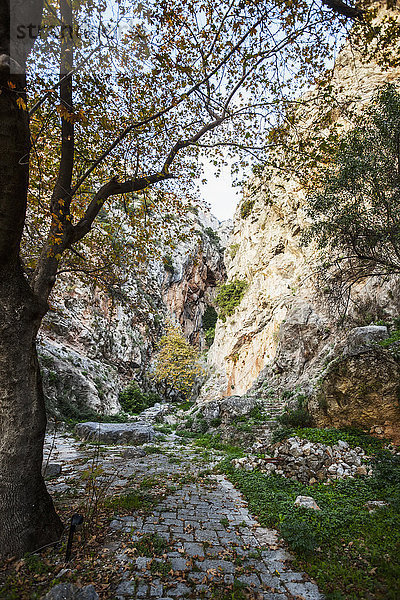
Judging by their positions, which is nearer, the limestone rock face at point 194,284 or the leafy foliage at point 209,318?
the limestone rock face at point 194,284

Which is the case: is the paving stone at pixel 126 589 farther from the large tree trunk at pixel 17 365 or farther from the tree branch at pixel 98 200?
the tree branch at pixel 98 200

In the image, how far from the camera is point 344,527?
3.93m

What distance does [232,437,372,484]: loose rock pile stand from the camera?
575 centimetres

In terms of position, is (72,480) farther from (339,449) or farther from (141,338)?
(141,338)

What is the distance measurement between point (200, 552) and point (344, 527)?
214 cm

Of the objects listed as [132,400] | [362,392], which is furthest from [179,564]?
[132,400]

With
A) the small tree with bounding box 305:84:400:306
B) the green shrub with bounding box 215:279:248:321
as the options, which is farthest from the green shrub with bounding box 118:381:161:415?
the small tree with bounding box 305:84:400:306

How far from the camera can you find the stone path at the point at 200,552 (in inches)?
108

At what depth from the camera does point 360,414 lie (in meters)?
7.30

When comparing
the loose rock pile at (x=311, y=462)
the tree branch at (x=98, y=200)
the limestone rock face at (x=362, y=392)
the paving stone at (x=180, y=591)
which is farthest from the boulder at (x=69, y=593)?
the limestone rock face at (x=362, y=392)

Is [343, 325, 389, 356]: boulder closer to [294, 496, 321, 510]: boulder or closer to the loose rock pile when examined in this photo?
the loose rock pile

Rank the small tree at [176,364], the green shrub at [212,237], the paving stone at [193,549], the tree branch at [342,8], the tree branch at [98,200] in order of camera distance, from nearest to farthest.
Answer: the paving stone at [193,549]
the tree branch at [342,8]
the tree branch at [98,200]
the small tree at [176,364]
the green shrub at [212,237]

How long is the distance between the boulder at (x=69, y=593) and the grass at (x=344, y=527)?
2257 millimetres

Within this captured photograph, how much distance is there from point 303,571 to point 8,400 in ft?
13.0
